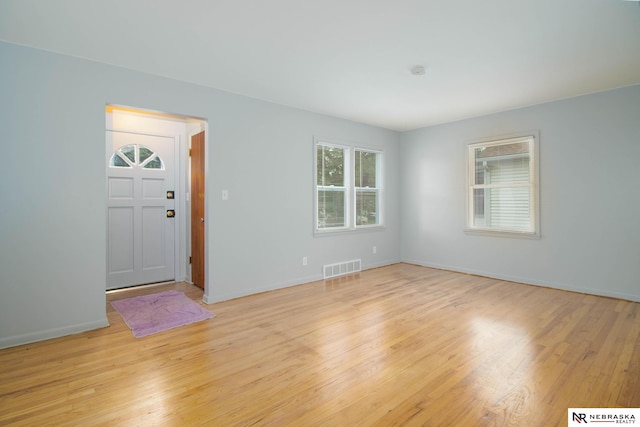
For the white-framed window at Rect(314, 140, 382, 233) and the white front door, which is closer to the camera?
the white front door

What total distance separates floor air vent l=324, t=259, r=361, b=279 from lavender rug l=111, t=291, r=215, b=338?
81.8 inches

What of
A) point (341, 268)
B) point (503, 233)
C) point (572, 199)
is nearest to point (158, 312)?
point (341, 268)

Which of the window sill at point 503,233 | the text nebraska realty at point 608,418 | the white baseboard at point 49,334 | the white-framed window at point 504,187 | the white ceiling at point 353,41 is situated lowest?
the text nebraska realty at point 608,418

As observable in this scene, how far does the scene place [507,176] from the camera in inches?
193

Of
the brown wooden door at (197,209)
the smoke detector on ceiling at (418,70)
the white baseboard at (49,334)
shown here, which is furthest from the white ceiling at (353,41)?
the white baseboard at (49,334)

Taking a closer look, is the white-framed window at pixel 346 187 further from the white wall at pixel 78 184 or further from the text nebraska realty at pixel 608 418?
the text nebraska realty at pixel 608 418

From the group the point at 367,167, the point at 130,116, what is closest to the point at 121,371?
the point at 130,116

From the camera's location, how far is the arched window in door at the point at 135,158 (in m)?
4.37

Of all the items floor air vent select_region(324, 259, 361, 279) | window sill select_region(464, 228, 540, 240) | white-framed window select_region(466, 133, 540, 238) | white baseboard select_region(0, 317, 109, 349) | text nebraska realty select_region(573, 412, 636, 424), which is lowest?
text nebraska realty select_region(573, 412, 636, 424)

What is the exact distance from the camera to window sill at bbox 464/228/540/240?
459cm

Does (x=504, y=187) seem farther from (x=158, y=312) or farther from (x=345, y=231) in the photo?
(x=158, y=312)

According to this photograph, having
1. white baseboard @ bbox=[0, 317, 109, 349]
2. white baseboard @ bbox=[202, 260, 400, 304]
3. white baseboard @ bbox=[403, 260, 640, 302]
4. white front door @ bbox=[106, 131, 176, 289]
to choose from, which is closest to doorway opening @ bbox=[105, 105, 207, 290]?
white front door @ bbox=[106, 131, 176, 289]

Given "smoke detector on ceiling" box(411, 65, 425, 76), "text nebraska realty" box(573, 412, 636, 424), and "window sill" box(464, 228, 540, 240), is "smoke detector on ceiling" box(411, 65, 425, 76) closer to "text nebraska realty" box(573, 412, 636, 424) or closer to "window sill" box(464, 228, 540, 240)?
"window sill" box(464, 228, 540, 240)

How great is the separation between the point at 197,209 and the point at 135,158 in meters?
1.12
